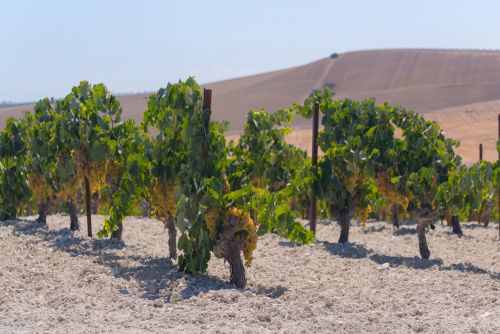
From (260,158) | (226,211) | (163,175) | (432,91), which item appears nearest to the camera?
(226,211)

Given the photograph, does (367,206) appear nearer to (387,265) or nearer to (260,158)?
(387,265)

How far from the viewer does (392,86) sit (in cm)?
8906

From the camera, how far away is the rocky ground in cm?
497

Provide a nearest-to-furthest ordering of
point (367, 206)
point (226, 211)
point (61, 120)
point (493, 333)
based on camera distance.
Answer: point (493, 333) → point (226, 211) → point (61, 120) → point (367, 206)

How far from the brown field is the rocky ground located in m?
48.8

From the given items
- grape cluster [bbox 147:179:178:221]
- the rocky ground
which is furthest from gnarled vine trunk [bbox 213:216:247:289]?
grape cluster [bbox 147:179:178:221]

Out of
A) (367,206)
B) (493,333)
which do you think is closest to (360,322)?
(493,333)

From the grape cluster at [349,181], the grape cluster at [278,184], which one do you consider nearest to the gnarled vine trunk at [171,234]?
the grape cluster at [349,181]

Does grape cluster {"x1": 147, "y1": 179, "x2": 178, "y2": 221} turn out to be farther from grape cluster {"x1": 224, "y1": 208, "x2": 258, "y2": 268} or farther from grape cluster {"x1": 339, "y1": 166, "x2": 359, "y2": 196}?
grape cluster {"x1": 339, "y1": 166, "x2": 359, "y2": 196}

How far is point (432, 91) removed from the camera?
82.4m

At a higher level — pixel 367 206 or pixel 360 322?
pixel 367 206

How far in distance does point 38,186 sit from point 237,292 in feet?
22.8

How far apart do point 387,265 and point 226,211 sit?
11.4 ft

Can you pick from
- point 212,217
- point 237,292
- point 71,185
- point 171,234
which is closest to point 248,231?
point 212,217
